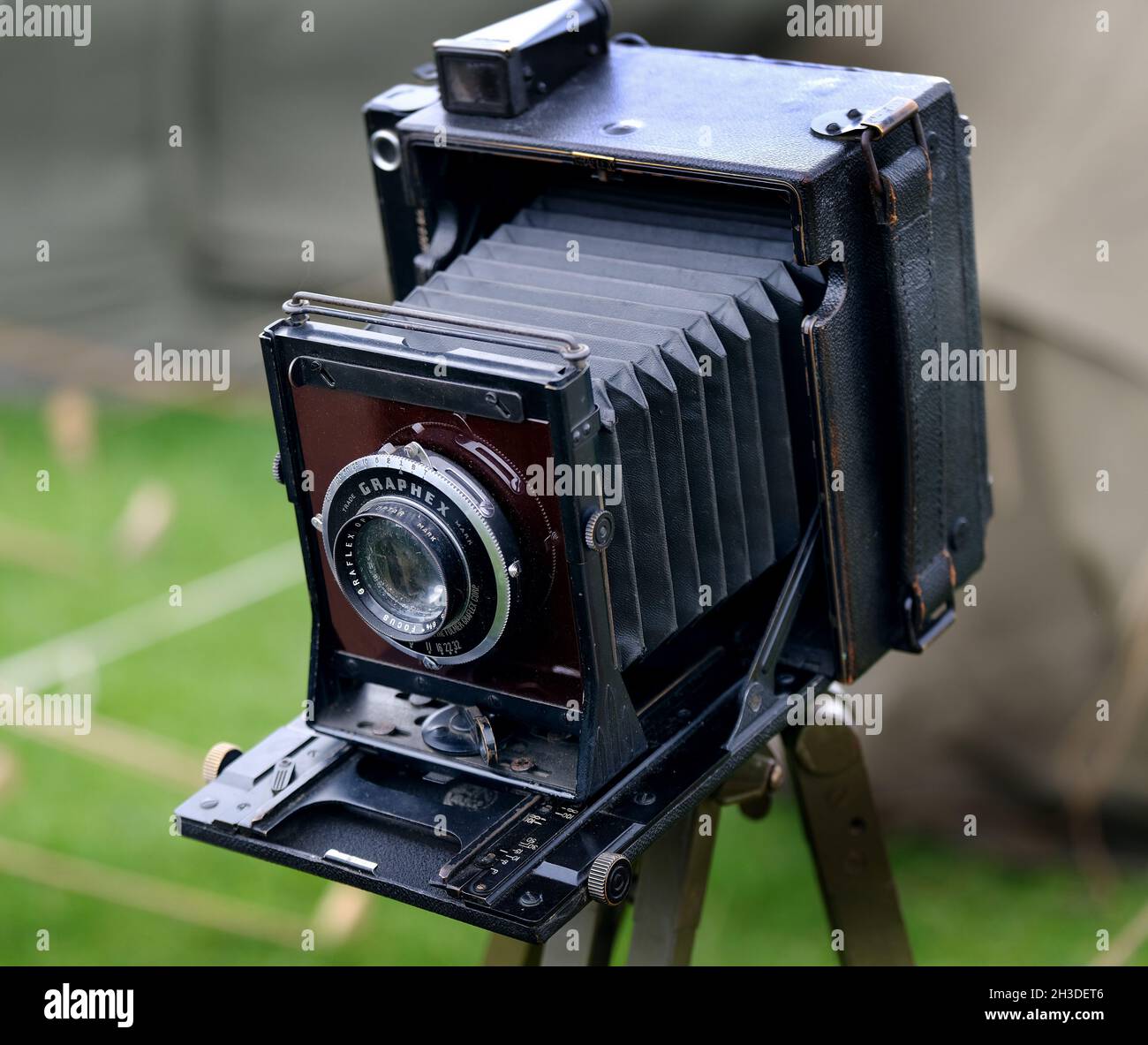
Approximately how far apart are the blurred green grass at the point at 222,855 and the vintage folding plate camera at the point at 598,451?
1.37 metres

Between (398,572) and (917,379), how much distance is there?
0.61m

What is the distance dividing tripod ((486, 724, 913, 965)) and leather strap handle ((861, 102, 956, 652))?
0.20 metres

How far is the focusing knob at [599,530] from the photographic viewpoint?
172 centimetres

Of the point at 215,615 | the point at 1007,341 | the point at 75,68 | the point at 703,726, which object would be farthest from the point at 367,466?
the point at 75,68

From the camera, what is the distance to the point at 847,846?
89.8 inches

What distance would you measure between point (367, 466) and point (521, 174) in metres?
0.62

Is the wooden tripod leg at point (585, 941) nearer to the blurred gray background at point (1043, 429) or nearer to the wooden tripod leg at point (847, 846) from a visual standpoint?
the wooden tripod leg at point (847, 846)

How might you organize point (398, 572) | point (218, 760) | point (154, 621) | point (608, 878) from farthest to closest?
point (154, 621) → point (218, 760) → point (398, 572) → point (608, 878)

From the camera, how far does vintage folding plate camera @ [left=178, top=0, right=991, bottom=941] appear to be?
1.76 meters

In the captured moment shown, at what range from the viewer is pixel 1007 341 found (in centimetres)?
328

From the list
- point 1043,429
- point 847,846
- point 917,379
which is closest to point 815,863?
point 847,846

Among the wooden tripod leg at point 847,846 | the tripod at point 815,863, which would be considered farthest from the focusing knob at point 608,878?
the wooden tripod leg at point 847,846

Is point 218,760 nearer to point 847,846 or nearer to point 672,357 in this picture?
point 672,357

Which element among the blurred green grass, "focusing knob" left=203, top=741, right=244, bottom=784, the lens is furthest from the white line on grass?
the lens
